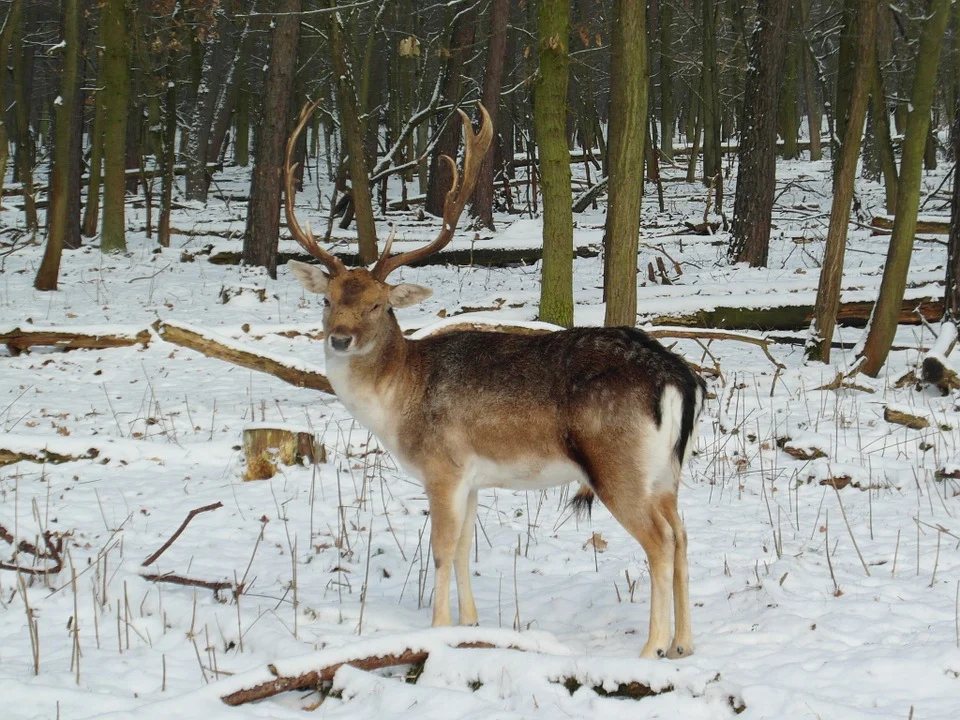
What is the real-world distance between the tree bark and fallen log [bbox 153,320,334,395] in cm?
305

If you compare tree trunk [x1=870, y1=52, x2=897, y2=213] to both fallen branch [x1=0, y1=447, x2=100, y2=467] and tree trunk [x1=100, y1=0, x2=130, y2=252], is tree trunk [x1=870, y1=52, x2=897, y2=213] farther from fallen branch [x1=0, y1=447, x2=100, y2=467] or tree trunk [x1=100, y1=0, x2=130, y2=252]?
tree trunk [x1=100, y1=0, x2=130, y2=252]

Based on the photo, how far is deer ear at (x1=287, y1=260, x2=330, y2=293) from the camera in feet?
18.5

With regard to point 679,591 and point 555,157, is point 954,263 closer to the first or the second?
point 555,157

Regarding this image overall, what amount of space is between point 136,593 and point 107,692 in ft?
3.67

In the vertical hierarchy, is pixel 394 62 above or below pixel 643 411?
above

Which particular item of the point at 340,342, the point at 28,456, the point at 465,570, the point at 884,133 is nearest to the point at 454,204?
the point at 340,342

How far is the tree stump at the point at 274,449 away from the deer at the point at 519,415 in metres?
2.26

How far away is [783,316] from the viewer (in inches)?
499

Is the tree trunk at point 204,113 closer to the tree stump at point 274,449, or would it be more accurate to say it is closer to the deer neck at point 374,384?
the tree stump at point 274,449

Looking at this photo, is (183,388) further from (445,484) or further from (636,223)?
(445,484)

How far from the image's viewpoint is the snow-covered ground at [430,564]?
4.05 m

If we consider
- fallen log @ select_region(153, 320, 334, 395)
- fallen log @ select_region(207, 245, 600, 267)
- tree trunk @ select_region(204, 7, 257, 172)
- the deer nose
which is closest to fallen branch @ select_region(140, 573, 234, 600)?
the deer nose

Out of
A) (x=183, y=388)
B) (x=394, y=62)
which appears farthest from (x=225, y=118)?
(x=183, y=388)

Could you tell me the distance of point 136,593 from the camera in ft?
16.5
